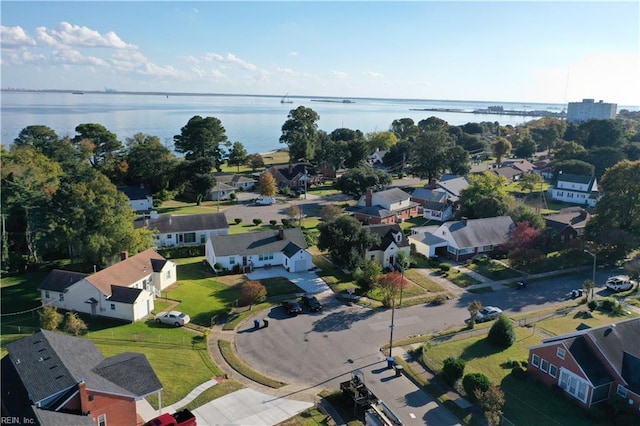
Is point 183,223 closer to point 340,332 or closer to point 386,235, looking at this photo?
point 386,235

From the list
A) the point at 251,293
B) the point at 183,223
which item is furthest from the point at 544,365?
the point at 183,223

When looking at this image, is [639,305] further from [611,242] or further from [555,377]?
[555,377]

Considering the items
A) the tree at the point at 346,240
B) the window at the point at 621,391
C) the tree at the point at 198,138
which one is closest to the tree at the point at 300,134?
the tree at the point at 198,138

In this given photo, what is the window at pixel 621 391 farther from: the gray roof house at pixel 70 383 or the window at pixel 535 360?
the gray roof house at pixel 70 383

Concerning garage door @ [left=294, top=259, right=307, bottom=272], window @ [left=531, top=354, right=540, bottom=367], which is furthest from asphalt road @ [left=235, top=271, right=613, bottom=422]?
window @ [left=531, top=354, right=540, bottom=367]

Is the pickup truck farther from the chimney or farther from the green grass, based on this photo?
the chimney
